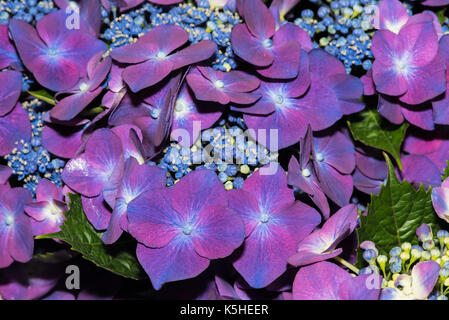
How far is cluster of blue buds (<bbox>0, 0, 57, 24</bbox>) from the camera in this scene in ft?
3.25

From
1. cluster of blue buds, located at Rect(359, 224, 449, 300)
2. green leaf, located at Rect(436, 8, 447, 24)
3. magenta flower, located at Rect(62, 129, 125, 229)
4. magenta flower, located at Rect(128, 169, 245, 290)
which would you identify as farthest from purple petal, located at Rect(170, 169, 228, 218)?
green leaf, located at Rect(436, 8, 447, 24)

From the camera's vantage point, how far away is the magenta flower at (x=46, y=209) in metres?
0.91

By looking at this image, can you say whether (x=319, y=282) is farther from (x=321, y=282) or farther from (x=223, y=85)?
(x=223, y=85)

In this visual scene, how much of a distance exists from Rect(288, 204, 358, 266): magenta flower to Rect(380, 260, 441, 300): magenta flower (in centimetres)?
9

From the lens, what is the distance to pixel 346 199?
91cm

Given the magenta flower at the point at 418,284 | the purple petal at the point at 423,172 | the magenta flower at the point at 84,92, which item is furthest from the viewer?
the purple petal at the point at 423,172

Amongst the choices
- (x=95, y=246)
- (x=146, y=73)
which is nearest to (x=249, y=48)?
(x=146, y=73)

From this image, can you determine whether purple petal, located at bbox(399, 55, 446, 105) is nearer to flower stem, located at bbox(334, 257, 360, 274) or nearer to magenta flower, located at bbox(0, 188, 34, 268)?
flower stem, located at bbox(334, 257, 360, 274)

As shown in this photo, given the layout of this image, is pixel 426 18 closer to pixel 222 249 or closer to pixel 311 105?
pixel 311 105

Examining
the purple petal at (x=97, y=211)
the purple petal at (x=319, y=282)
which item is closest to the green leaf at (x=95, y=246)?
the purple petal at (x=97, y=211)

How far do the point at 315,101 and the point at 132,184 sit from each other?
30 centimetres

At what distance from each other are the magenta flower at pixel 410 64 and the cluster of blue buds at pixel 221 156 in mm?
221

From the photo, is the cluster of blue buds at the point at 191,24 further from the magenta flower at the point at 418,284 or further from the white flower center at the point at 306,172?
the magenta flower at the point at 418,284

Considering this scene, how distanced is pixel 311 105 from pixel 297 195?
0.14 meters
